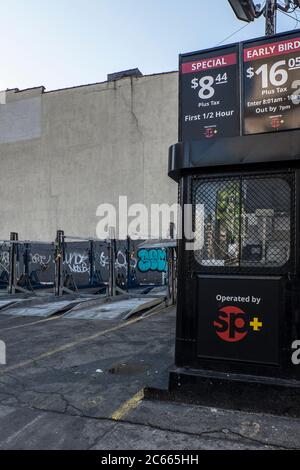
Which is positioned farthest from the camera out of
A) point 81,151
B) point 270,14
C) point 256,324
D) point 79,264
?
point 81,151

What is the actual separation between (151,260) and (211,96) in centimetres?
1563

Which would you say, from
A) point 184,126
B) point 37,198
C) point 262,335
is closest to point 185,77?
point 184,126

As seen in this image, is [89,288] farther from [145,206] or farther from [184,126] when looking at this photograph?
[184,126]

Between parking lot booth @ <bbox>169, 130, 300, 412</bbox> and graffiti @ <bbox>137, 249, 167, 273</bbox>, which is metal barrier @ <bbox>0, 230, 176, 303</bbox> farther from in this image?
parking lot booth @ <bbox>169, 130, 300, 412</bbox>

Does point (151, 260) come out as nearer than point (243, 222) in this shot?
No

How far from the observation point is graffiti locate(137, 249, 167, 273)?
1986 cm

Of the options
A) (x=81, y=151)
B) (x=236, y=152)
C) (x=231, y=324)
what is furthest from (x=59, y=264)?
(x=81, y=151)

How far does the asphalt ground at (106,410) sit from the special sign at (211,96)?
2.83 meters

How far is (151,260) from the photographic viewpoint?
1994cm

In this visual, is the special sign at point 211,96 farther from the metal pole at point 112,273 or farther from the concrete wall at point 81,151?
the concrete wall at point 81,151

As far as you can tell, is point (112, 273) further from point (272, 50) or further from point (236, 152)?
point (272, 50)

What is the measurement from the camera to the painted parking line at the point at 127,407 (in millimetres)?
4086

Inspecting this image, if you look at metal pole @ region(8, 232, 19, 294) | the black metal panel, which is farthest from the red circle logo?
metal pole @ region(8, 232, 19, 294)

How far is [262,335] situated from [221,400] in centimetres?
78
